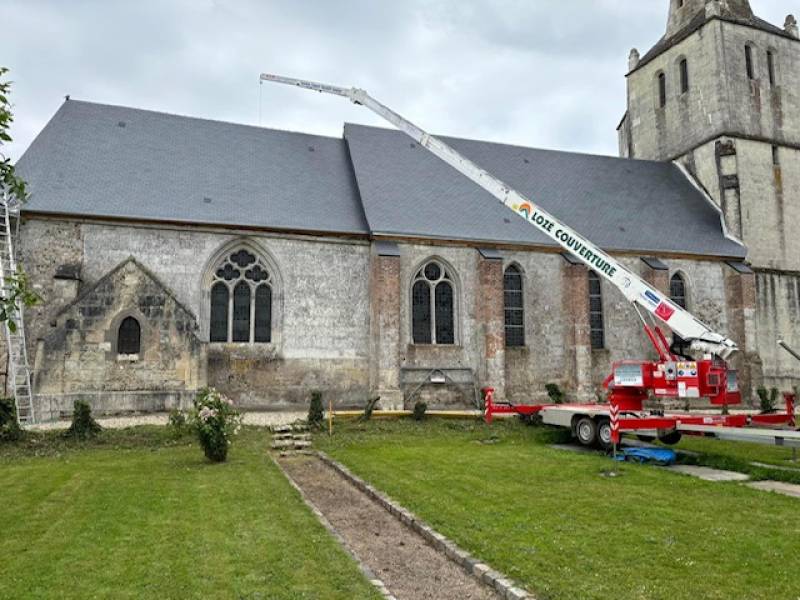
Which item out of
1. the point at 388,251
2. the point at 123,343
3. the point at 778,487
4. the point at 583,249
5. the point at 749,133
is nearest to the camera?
the point at 778,487

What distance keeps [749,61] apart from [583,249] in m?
19.1

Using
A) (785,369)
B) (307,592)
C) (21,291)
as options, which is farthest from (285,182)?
(785,369)

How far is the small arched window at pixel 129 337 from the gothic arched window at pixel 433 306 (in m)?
9.20

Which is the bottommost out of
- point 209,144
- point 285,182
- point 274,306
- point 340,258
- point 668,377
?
point 668,377

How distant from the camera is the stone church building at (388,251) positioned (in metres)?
18.5

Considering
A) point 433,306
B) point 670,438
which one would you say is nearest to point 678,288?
point 433,306

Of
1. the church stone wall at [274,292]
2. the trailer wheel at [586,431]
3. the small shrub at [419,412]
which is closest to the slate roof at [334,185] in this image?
the church stone wall at [274,292]

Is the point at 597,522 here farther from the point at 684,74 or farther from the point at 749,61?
the point at 749,61

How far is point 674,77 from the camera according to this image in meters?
29.8

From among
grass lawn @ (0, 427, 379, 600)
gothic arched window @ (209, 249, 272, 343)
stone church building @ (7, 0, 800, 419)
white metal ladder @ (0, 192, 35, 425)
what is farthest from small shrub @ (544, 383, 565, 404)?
white metal ladder @ (0, 192, 35, 425)

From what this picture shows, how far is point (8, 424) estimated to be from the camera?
44.0ft

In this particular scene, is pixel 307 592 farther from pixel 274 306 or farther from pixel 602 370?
pixel 602 370

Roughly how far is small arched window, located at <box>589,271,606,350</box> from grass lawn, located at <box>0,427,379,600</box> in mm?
16574

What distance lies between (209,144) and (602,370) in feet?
57.9
